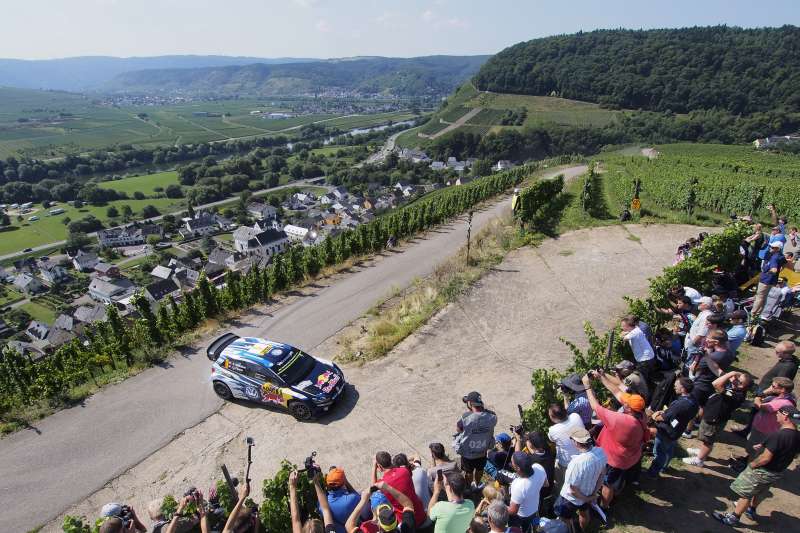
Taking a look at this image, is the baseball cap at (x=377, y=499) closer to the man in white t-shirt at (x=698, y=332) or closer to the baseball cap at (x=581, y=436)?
the baseball cap at (x=581, y=436)

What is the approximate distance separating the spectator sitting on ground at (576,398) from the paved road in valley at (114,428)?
773 centimetres

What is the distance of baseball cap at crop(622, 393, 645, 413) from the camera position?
5.50 m

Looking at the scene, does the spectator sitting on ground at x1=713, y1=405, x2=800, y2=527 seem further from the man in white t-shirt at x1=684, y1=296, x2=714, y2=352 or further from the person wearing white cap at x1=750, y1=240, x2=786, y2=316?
the person wearing white cap at x1=750, y1=240, x2=786, y2=316

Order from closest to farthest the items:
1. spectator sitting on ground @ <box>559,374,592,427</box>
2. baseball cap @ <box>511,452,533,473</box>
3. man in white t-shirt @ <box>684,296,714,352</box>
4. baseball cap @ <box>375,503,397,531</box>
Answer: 1. baseball cap @ <box>375,503,397,531</box>
2. baseball cap @ <box>511,452,533,473</box>
3. spectator sitting on ground @ <box>559,374,592,427</box>
4. man in white t-shirt @ <box>684,296,714,352</box>

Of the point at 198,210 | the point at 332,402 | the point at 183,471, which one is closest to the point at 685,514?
the point at 332,402

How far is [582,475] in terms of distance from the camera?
508 cm

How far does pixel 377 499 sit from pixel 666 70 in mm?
157657

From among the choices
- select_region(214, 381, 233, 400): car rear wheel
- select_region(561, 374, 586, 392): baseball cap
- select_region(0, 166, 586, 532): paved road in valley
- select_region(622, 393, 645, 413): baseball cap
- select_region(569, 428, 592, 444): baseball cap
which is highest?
select_region(622, 393, 645, 413): baseball cap

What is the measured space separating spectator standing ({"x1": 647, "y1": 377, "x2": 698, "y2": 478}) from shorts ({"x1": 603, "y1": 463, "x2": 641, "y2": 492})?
0.57m

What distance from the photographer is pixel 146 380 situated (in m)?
11.7

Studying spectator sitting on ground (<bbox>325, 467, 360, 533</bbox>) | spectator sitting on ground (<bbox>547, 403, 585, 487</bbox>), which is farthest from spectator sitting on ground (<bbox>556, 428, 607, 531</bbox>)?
spectator sitting on ground (<bbox>325, 467, 360, 533</bbox>)

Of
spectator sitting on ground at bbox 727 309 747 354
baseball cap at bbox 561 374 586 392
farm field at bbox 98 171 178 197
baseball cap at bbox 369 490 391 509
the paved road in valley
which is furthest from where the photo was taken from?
farm field at bbox 98 171 178 197

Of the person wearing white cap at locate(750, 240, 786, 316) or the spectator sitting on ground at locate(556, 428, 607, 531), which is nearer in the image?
the spectator sitting on ground at locate(556, 428, 607, 531)

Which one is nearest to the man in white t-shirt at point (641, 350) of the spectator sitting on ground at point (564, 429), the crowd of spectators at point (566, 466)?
the crowd of spectators at point (566, 466)
